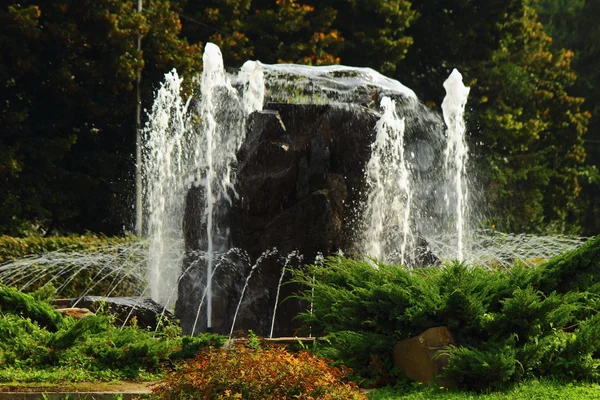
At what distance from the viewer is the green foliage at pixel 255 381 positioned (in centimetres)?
699

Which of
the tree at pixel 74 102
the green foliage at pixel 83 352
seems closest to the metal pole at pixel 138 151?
the tree at pixel 74 102

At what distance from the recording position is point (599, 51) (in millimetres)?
40156

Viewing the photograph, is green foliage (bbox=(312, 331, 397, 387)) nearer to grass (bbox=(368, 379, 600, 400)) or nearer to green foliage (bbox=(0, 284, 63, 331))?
grass (bbox=(368, 379, 600, 400))

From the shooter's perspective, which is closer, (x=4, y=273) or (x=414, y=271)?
(x=414, y=271)

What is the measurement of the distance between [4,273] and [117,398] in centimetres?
943

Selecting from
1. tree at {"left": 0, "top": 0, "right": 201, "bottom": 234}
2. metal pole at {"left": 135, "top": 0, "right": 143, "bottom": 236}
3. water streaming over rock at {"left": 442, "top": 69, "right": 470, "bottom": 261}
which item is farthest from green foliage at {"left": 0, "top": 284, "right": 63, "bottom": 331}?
metal pole at {"left": 135, "top": 0, "right": 143, "bottom": 236}

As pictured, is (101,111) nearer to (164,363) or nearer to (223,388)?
(164,363)

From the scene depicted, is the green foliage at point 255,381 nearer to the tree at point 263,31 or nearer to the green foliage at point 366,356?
the green foliage at point 366,356

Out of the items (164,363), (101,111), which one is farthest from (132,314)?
(101,111)

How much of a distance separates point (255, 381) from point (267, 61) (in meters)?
21.9

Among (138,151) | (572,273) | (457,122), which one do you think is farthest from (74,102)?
(572,273)

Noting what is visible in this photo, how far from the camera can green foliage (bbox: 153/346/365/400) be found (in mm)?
6988

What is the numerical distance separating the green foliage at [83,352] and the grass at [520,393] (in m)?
1.88

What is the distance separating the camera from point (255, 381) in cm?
701
